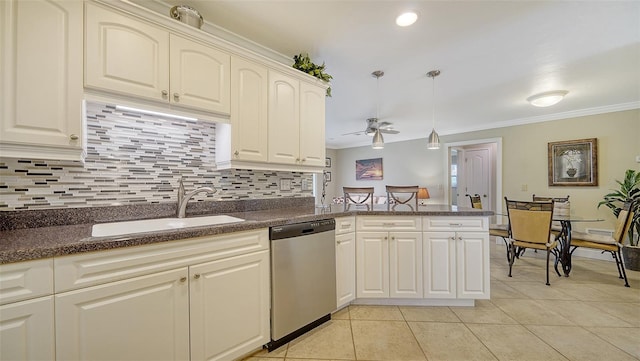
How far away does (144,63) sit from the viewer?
1481 mm

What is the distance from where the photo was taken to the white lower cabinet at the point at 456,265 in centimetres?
226

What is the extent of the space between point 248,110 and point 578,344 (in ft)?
9.56

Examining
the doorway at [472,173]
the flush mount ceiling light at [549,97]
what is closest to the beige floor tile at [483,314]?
the flush mount ceiling light at [549,97]

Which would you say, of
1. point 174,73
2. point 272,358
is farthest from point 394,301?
point 174,73

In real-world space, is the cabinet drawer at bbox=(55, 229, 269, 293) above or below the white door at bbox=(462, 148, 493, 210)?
below

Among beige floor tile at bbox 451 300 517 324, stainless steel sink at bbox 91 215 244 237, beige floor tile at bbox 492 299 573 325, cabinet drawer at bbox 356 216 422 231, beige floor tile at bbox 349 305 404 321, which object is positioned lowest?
beige floor tile at bbox 492 299 573 325

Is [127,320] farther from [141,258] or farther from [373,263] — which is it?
[373,263]

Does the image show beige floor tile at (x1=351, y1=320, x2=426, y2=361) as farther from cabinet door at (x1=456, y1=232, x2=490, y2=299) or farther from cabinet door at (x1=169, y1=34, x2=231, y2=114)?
cabinet door at (x1=169, y1=34, x2=231, y2=114)

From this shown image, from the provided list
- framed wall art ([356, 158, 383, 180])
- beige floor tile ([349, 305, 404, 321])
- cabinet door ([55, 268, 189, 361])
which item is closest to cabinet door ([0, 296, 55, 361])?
cabinet door ([55, 268, 189, 361])

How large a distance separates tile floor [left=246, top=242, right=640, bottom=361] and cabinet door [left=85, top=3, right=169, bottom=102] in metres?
1.81

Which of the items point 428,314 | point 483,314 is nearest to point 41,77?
point 428,314

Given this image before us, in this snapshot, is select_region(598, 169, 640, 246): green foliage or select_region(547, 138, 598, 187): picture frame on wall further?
select_region(547, 138, 598, 187): picture frame on wall

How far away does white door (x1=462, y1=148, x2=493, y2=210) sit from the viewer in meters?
5.98

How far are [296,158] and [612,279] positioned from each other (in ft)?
13.2
